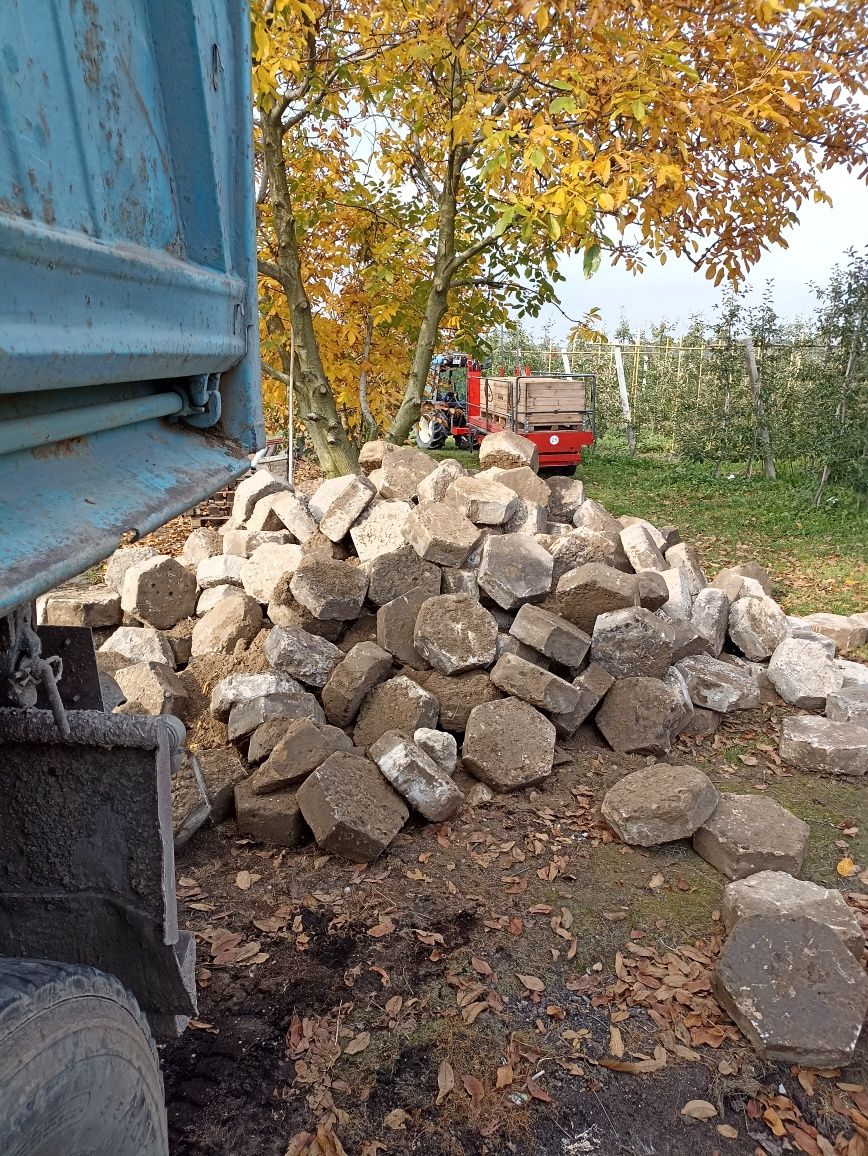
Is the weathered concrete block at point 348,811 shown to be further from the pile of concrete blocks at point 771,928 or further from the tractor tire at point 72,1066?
the tractor tire at point 72,1066

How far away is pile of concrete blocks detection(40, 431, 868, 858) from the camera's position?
3889 mm

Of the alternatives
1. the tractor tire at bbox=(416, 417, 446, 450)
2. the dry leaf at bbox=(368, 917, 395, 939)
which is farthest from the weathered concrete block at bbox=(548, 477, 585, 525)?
the tractor tire at bbox=(416, 417, 446, 450)

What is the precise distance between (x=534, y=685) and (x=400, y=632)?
0.88m

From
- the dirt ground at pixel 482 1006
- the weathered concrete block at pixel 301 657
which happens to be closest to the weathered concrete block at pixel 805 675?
the dirt ground at pixel 482 1006

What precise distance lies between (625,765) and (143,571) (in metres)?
3.46

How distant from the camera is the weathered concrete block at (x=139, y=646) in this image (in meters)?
4.89

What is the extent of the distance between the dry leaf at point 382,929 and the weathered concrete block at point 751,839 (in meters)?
1.54

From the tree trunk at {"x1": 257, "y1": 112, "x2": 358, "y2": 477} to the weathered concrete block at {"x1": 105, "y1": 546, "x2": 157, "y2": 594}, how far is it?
2930 millimetres

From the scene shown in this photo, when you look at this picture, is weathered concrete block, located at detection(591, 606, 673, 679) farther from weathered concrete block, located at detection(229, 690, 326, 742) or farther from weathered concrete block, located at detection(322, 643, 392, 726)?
weathered concrete block, located at detection(229, 690, 326, 742)

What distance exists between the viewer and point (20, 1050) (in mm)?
1122

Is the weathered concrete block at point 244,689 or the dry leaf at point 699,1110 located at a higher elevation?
the weathered concrete block at point 244,689

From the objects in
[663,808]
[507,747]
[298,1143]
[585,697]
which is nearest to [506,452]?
[585,697]

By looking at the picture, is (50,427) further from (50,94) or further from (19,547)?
(50,94)

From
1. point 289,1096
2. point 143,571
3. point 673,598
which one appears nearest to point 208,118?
point 289,1096
